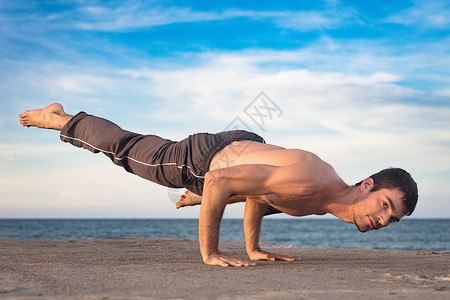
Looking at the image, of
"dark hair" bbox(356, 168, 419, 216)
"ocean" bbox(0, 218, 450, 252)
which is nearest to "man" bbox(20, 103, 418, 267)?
"dark hair" bbox(356, 168, 419, 216)

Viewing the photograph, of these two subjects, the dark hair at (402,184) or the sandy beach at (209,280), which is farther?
the dark hair at (402,184)

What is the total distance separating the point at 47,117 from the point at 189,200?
1656mm

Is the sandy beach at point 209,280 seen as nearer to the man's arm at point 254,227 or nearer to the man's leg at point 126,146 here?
the man's arm at point 254,227

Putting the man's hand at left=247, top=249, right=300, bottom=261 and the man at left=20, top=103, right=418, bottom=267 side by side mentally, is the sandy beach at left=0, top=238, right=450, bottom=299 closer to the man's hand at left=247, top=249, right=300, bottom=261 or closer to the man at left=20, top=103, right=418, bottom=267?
the man's hand at left=247, top=249, right=300, bottom=261

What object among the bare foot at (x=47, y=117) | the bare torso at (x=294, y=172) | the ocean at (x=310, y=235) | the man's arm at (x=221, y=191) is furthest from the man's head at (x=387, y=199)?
the ocean at (x=310, y=235)

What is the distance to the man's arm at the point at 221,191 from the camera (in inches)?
117

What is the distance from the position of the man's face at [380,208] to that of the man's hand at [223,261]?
877mm

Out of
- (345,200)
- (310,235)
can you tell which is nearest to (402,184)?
(345,200)

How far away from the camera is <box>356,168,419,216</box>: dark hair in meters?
2.99

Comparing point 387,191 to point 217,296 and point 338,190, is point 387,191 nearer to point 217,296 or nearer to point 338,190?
point 338,190

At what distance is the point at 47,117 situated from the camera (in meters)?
4.34

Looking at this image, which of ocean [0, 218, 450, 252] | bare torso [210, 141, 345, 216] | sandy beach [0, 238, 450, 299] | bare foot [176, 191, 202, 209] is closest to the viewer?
sandy beach [0, 238, 450, 299]

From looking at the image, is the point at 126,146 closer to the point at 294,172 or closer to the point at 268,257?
the point at 268,257

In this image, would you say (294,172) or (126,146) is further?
(126,146)
